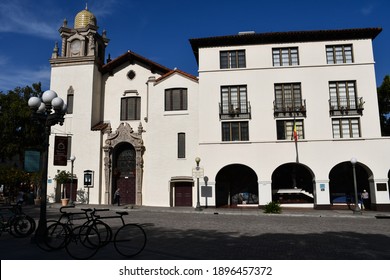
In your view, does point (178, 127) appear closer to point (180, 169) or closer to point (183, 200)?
point (180, 169)

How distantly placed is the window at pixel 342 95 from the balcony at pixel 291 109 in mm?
2221

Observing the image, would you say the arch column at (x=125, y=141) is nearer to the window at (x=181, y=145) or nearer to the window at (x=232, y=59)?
the window at (x=181, y=145)

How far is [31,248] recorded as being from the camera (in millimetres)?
9297

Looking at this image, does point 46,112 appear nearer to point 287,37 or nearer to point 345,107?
point 287,37

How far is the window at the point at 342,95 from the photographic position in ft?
→ 82.5

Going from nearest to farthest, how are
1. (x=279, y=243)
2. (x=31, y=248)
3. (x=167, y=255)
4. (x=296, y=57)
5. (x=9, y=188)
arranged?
(x=167, y=255)
(x=31, y=248)
(x=279, y=243)
(x=296, y=57)
(x=9, y=188)

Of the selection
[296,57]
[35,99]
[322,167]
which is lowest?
[322,167]

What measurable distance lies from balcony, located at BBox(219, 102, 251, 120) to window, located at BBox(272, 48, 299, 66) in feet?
14.3

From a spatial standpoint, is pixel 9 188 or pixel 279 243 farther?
pixel 9 188

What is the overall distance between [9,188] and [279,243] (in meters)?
28.4

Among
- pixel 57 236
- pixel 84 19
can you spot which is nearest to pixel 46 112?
pixel 57 236

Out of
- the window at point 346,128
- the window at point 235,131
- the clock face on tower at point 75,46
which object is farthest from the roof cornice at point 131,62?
the window at point 346,128

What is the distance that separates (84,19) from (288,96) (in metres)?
21.5

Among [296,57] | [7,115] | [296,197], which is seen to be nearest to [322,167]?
[296,197]
